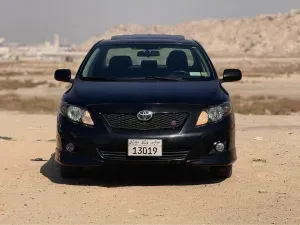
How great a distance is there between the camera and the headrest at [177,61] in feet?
26.7

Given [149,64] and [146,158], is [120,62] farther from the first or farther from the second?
[146,158]

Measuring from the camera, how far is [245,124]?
17734mm

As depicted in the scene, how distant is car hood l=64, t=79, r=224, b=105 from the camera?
22.7ft

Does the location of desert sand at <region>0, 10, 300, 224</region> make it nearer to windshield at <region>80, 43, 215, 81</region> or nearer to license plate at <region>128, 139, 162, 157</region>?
license plate at <region>128, 139, 162, 157</region>

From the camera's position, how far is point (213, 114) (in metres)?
6.94

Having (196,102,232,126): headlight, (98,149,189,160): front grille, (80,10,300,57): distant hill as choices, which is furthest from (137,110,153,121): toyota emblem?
(80,10,300,57): distant hill

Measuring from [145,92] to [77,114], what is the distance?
2.47ft

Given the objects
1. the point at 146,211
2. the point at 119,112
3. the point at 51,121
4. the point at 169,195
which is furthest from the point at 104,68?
the point at 51,121

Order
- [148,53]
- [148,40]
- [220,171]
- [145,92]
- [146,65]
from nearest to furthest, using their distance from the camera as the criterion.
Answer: [145,92]
[220,171]
[146,65]
[148,53]
[148,40]

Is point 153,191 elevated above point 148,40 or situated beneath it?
situated beneath

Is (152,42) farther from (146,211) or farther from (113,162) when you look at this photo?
(146,211)

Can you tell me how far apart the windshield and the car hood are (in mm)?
292

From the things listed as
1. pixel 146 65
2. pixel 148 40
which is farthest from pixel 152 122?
pixel 148 40

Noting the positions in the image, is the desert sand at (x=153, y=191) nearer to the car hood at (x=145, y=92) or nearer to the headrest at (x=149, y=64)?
the car hood at (x=145, y=92)
